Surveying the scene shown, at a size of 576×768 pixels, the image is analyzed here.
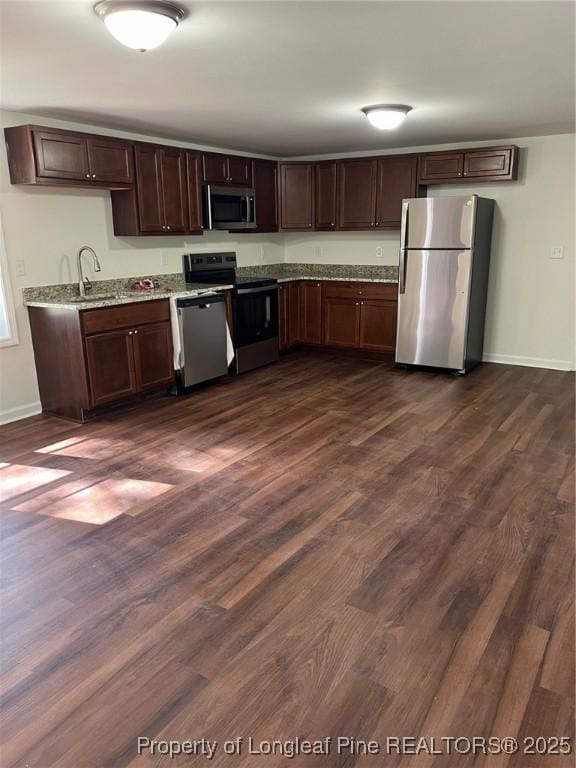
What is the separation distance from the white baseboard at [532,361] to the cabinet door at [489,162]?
1.82m

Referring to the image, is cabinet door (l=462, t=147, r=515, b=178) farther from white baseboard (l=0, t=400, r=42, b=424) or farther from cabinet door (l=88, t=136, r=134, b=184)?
white baseboard (l=0, t=400, r=42, b=424)

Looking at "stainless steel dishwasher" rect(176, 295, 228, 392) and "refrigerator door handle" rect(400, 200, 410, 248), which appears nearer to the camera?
"stainless steel dishwasher" rect(176, 295, 228, 392)

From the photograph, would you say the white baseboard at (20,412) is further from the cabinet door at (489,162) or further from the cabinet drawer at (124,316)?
the cabinet door at (489,162)

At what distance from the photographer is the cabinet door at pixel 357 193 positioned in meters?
5.92

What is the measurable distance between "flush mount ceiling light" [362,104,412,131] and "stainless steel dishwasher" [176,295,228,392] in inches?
80.2

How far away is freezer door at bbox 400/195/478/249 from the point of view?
5023 millimetres

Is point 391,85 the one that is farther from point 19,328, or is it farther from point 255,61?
point 19,328

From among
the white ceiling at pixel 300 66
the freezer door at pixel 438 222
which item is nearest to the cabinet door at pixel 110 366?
the white ceiling at pixel 300 66

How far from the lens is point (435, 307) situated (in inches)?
212

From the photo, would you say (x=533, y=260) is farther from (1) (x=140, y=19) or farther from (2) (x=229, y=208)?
(1) (x=140, y=19)

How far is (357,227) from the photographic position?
6.11 m

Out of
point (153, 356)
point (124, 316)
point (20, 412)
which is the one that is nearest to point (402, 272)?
point (153, 356)

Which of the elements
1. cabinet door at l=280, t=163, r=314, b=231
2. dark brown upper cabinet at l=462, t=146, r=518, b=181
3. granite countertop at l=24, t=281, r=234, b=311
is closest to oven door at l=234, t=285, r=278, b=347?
granite countertop at l=24, t=281, r=234, b=311

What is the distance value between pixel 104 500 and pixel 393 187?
4422 millimetres
